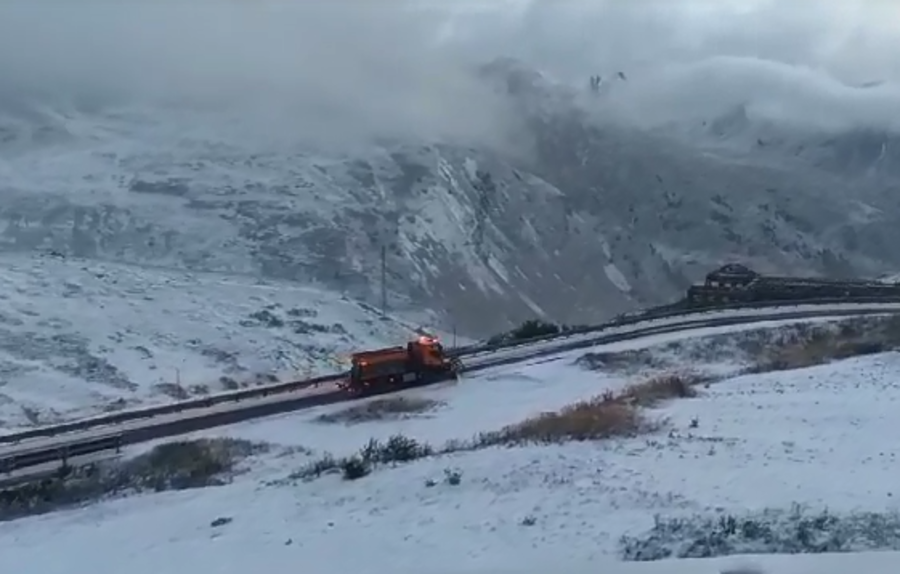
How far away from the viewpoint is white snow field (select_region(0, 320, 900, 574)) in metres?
20.4

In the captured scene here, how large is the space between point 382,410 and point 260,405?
5272 millimetres

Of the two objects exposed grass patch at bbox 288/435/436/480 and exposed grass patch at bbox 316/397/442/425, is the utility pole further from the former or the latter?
exposed grass patch at bbox 288/435/436/480

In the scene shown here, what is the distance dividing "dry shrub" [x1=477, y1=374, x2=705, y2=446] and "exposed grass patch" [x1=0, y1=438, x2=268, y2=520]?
24.6ft

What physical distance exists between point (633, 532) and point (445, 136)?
530 ft

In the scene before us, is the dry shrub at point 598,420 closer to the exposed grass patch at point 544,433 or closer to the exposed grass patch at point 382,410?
the exposed grass patch at point 544,433

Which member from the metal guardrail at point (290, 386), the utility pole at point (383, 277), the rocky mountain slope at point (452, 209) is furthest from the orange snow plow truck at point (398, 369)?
the rocky mountain slope at point (452, 209)

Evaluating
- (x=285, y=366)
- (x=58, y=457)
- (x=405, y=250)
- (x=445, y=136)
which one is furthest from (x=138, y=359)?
(x=445, y=136)

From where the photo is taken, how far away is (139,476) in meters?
32.5

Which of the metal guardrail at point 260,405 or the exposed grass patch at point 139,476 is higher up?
the metal guardrail at point 260,405

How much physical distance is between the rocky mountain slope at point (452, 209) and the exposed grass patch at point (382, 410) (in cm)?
7159

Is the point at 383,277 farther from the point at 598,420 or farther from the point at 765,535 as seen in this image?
the point at 765,535

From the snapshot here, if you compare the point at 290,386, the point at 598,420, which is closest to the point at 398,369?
the point at 290,386

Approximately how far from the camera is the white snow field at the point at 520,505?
805 inches

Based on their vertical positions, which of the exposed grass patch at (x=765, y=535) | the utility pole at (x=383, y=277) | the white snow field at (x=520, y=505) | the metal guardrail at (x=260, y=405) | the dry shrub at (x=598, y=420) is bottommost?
the exposed grass patch at (x=765, y=535)
